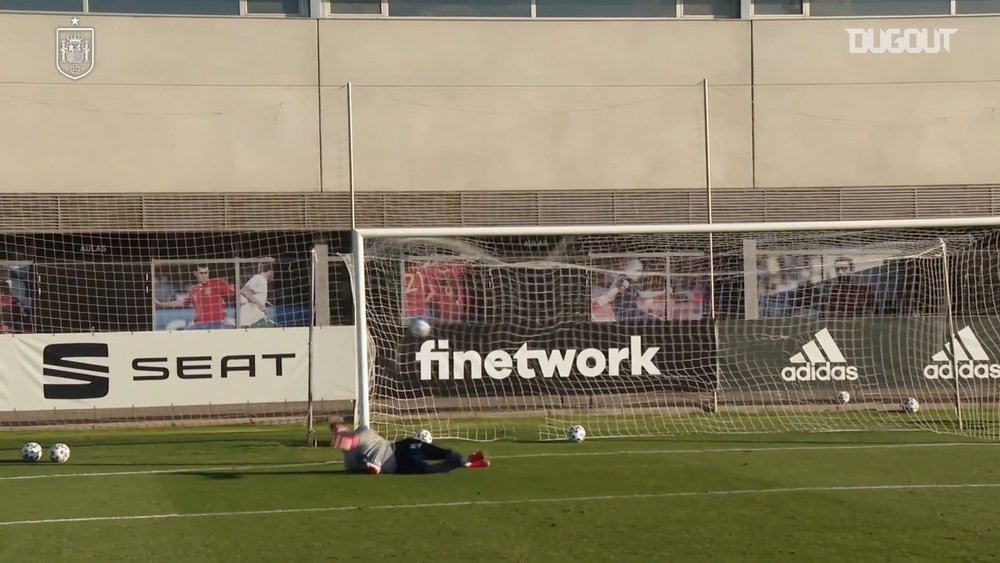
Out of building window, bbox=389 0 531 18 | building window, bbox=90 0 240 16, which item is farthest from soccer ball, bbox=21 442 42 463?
building window, bbox=389 0 531 18

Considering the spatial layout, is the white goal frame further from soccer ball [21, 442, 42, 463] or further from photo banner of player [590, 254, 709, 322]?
photo banner of player [590, 254, 709, 322]

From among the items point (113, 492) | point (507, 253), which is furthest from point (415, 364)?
point (113, 492)

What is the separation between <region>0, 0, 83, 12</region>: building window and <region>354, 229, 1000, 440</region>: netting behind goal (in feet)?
26.4

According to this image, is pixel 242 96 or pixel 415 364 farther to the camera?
pixel 242 96

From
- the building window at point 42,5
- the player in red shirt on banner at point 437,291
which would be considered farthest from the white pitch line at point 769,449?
the building window at point 42,5

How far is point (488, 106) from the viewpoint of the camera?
74.9 ft

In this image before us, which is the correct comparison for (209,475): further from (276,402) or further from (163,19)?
(163,19)

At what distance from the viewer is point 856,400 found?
18031 mm

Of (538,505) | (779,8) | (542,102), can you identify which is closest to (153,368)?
(538,505)

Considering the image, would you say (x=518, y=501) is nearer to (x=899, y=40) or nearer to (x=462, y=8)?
(x=462, y=8)

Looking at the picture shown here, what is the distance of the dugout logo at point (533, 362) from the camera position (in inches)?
691

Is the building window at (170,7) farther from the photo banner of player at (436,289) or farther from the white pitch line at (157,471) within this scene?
the white pitch line at (157,471)

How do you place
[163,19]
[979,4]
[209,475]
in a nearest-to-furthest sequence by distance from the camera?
1. [209,475]
2. [163,19]
3. [979,4]

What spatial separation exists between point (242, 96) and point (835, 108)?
1103 cm
